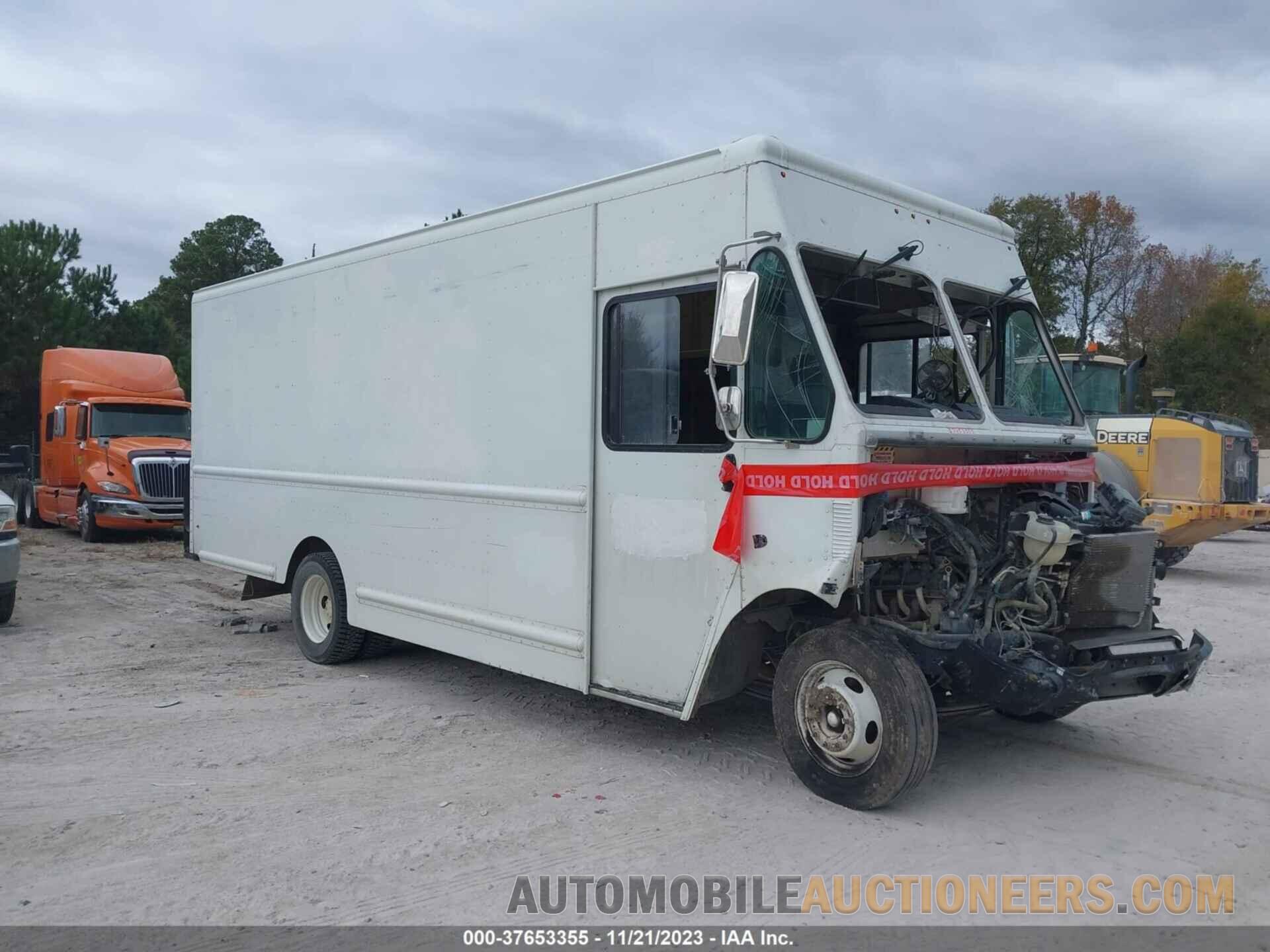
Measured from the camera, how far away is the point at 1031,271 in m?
28.1

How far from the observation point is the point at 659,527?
17.9 ft

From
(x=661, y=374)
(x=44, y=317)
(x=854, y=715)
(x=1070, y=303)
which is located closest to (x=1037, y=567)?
(x=854, y=715)

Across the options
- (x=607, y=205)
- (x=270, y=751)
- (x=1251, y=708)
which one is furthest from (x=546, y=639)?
(x=1251, y=708)

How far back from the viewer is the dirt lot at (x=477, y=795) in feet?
13.8

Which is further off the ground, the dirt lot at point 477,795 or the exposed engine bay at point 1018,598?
the exposed engine bay at point 1018,598

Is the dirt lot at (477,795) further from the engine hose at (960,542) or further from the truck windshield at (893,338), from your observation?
the truck windshield at (893,338)

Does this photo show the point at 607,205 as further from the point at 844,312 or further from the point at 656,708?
the point at 656,708

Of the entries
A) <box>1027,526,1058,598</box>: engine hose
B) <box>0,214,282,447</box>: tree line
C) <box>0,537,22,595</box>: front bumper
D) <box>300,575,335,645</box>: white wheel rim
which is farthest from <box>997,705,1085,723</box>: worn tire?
<box>0,214,282,447</box>: tree line

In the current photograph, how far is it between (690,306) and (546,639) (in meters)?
2.14

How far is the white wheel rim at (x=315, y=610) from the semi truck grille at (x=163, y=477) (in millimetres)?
9719

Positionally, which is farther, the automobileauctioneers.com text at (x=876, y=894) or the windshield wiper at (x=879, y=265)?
the windshield wiper at (x=879, y=265)

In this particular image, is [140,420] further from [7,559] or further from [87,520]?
[7,559]

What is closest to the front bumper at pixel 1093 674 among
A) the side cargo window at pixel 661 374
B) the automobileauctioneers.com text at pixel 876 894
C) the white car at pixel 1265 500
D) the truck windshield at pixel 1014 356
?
the automobileauctioneers.com text at pixel 876 894

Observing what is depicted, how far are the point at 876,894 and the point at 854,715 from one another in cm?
90
